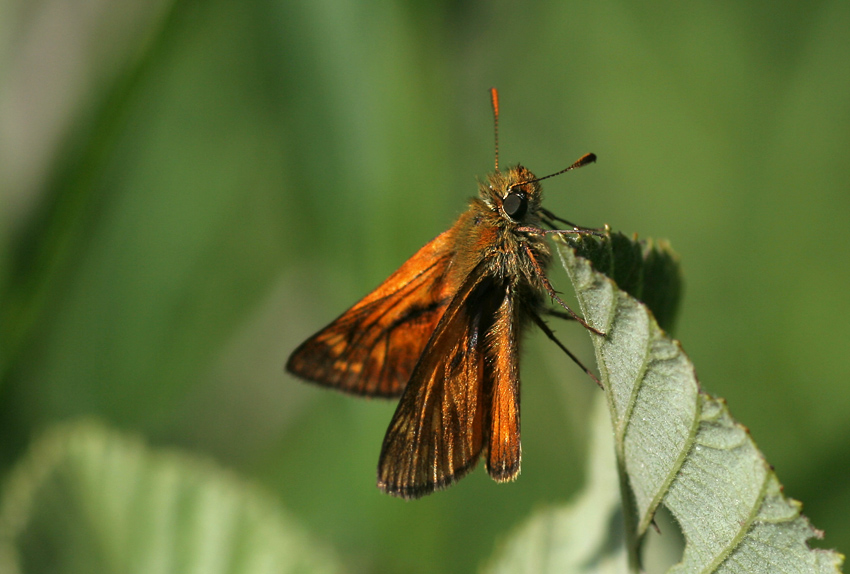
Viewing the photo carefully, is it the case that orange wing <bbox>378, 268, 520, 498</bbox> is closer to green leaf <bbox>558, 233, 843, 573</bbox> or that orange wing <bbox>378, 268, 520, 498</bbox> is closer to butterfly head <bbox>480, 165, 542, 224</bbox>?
butterfly head <bbox>480, 165, 542, 224</bbox>

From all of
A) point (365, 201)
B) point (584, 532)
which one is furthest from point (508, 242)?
point (365, 201)

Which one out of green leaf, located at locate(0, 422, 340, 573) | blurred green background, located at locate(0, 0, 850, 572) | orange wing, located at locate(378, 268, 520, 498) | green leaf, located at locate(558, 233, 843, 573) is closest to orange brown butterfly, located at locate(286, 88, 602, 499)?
orange wing, located at locate(378, 268, 520, 498)

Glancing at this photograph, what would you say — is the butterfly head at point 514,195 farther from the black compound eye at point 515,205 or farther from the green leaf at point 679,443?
the green leaf at point 679,443

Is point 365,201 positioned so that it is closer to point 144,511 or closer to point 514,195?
point 514,195

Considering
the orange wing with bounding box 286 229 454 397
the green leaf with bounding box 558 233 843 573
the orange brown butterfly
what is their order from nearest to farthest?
the green leaf with bounding box 558 233 843 573 < the orange brown butterfly < the orange wing with bounding box 286 229 454 397

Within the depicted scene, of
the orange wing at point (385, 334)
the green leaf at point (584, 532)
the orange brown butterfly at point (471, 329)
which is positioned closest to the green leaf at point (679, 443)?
the green leaf at point (584, 532)

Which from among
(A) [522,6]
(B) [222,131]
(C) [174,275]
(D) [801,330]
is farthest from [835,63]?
(C) [174,275]
